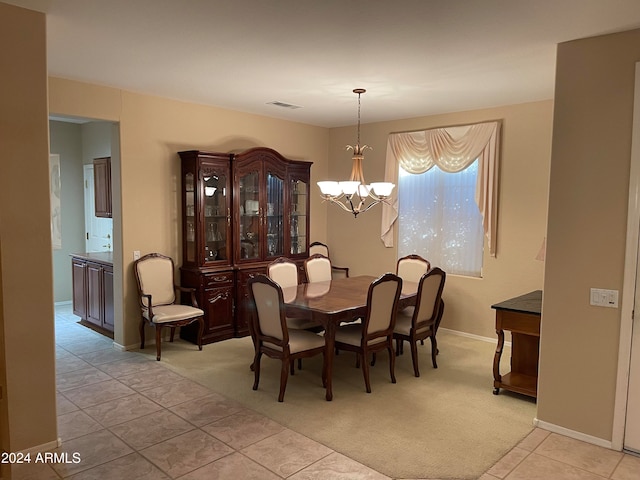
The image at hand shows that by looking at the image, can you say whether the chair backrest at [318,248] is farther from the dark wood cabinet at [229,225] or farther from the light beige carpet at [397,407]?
the light beige carpet at [397,407]

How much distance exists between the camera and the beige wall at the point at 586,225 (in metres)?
2.96

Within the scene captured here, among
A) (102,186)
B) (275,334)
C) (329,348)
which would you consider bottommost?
(329,348)

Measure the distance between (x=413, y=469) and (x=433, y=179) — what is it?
151 inches

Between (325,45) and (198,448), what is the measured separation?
2817 millimetres

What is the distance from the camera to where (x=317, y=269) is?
18.4ft

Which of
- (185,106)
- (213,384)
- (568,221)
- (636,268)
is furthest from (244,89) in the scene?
(636,268)

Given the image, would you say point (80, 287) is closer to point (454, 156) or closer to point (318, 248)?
point (318, 248)

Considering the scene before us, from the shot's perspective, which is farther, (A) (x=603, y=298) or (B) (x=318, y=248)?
(B) (x=318, y=248)

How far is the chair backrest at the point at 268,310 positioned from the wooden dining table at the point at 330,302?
0.23 metres

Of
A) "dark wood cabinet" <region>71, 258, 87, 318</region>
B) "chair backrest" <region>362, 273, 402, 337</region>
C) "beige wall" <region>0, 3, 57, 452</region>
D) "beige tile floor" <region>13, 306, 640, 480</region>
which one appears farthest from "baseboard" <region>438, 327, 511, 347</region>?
"dark wood cabinet" <region>71, 258, 87, 318</region>

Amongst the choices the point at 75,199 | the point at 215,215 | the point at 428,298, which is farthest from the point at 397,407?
the point at 75,199

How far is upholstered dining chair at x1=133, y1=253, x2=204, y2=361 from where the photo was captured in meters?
4.75

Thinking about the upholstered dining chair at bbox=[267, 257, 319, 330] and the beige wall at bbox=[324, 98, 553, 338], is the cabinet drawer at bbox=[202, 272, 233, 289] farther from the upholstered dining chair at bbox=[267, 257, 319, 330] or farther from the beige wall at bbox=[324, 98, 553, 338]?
the beige wall at bbox=[324, 98, 553, 338]

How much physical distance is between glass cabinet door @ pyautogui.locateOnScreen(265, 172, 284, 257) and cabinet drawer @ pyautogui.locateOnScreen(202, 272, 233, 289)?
688mm
